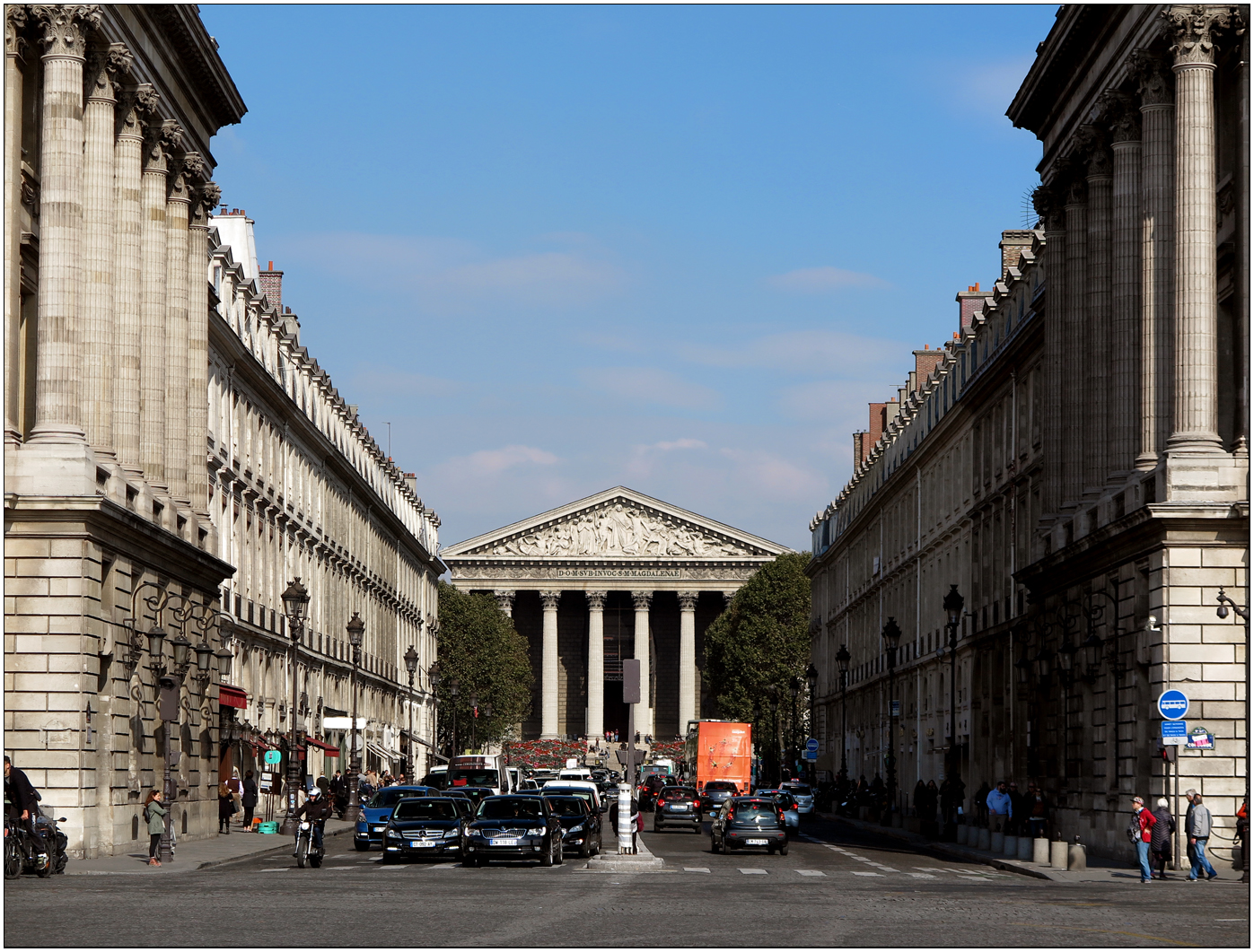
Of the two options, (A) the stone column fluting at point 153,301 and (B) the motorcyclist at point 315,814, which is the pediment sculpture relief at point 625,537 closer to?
(A) the stone column fluting at point 153,301

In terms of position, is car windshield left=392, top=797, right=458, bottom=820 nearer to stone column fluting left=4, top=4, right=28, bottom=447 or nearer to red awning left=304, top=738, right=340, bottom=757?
stone column fluting left=4, top=4, right=28, bottom=447

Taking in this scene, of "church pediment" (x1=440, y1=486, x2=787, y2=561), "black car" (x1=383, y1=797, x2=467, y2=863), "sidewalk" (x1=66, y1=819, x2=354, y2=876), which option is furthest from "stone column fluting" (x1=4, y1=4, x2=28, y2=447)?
"church pediment" (x1=440, y1=486, x2=787, y2=561)

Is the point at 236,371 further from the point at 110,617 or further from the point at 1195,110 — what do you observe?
the point at 1195,110

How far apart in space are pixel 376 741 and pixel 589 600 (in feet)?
254

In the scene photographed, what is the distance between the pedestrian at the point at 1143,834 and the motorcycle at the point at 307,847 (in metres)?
15.4

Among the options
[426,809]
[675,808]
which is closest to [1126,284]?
[426,809]

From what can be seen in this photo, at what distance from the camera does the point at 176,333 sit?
49781mm

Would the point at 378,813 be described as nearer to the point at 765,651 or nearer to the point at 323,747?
the point at 323,747

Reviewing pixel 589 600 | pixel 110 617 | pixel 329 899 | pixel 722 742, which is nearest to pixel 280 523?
pixel 722 742

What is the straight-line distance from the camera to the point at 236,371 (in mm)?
67938

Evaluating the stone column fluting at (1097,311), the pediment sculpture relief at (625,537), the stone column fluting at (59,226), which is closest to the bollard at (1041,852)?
the stone column fluting at (1097,311)

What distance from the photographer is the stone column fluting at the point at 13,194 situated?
39219 mm

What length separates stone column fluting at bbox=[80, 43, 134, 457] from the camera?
4175 centimetres

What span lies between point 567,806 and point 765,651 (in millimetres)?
88522
